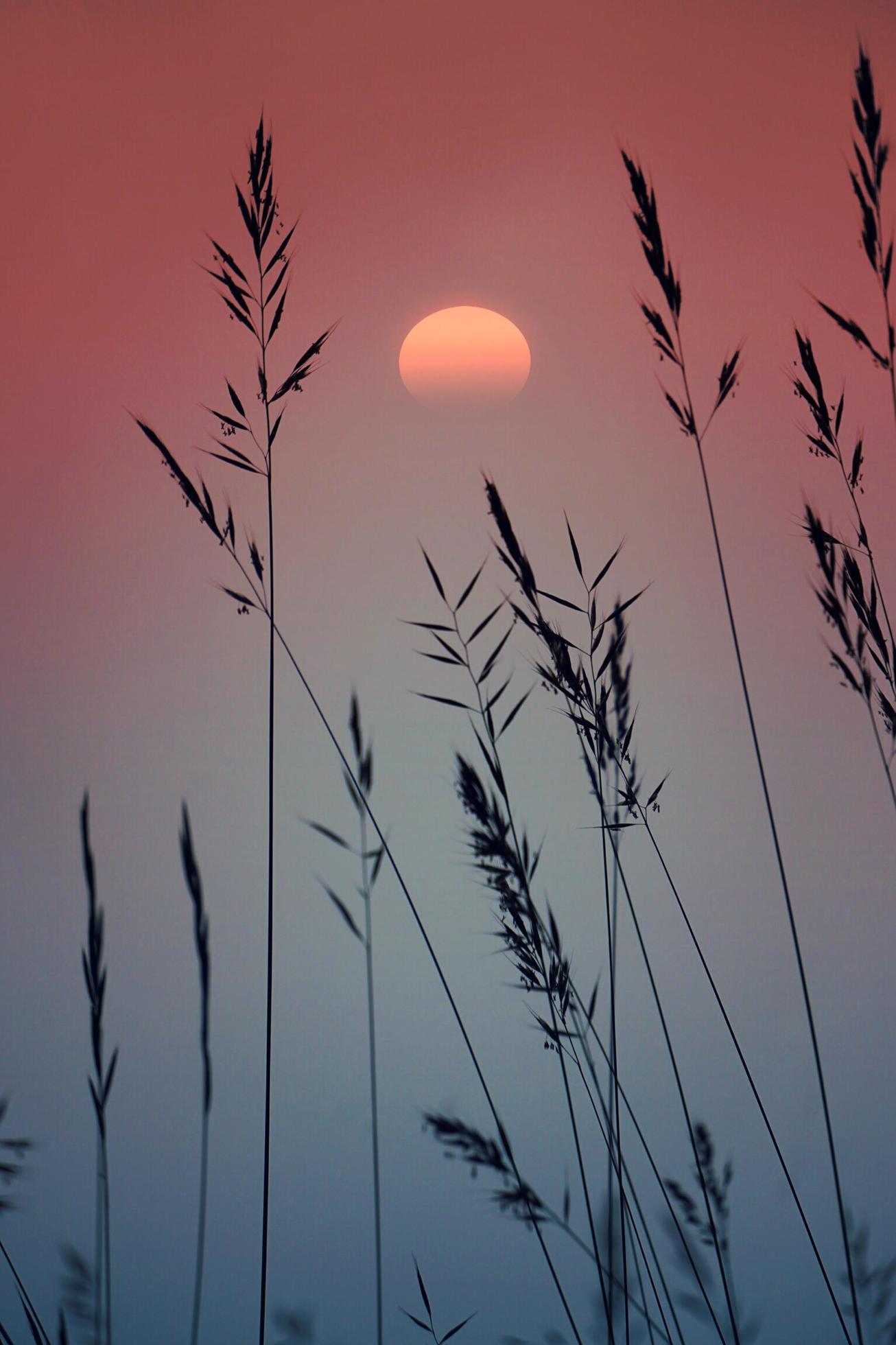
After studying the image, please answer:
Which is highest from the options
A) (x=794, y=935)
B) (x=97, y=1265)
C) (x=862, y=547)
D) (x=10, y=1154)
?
(x=862, y=547)

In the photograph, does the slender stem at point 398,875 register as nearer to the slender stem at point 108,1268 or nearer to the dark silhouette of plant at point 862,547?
the slender stem at point 108,1268

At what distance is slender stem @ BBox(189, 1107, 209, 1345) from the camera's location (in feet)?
3.43

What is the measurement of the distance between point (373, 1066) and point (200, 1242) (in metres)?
0.31

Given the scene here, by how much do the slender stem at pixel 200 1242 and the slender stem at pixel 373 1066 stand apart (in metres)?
0.21

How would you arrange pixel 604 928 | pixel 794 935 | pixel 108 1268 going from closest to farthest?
pixel 794 935, pixel 108 1268, pixel 604 928

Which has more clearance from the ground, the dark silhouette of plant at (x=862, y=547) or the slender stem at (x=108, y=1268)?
the dark silhouette of plant at (x=862, y=547)

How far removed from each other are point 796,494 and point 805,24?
2.44 feet

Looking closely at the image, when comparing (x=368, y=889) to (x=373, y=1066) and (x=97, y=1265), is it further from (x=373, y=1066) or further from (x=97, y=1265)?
(x=97, y=1265)

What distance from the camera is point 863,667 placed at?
0.90 meters

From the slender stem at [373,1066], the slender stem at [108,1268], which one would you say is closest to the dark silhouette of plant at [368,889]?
the slender stem at [373,1066]

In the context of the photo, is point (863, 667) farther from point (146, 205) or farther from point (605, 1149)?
point (146, 205)

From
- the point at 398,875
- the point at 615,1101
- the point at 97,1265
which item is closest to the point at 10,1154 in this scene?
the point at 97,1265

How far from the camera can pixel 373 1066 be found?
42.8 inches

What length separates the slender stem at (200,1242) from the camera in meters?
1.05
